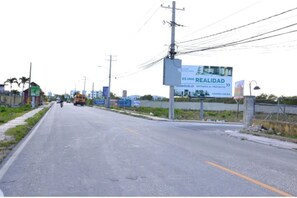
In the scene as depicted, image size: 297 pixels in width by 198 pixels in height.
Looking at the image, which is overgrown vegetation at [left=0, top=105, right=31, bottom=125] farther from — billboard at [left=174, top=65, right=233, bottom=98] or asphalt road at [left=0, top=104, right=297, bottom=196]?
billboard at [left=174, top=65, right=233, bottom=98]

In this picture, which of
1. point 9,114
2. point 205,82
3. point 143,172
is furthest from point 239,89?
point 143,172

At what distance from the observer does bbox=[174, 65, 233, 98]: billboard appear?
53469 mm

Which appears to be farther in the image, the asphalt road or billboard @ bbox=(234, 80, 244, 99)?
billboard @ bbox=(234, 80, 244, 99)

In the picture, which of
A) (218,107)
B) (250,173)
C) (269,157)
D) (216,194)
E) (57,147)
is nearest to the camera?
(216,194)

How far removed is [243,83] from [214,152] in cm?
3096

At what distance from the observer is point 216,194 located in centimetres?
733

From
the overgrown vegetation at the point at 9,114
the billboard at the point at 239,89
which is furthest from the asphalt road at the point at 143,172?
the billboard at the point at 239,89

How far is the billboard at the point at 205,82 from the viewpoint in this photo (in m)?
53.5

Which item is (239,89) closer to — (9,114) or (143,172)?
(9,114)

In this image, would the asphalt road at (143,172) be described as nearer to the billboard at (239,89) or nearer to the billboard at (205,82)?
A: the billboard at (239,89)

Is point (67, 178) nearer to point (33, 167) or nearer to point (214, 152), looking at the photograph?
point (33, 167)

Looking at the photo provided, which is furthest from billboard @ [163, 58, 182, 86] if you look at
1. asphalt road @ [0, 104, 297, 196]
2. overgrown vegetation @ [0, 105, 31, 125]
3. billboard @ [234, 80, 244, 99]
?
asphalt road @ [0, 104, 297, 196]

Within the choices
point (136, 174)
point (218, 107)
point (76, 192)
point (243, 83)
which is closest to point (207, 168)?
point (136, 174)

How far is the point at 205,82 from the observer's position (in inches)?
2131
